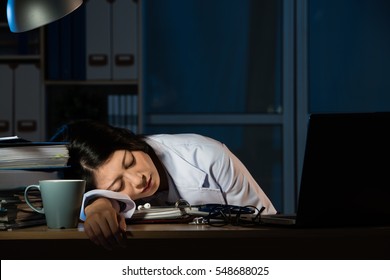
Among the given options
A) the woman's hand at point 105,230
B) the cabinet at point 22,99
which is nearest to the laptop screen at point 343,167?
the woman's hand at point 105,230

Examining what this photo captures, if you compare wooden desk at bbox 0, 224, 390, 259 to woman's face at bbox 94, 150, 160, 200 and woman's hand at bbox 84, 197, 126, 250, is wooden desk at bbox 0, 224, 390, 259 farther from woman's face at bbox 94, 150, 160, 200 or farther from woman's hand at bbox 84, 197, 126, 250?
woman's face at bbox 94, 150, 160, 200

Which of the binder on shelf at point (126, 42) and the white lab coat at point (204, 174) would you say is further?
the binder on shelf at point (126, 42)

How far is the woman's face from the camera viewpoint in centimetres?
135

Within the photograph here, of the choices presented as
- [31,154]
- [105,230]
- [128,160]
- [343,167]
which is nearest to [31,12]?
[31,154]

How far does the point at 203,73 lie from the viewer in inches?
157

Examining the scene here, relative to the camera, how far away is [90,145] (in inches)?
55.9

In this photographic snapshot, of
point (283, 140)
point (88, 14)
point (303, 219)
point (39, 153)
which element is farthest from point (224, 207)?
point (283, 140)

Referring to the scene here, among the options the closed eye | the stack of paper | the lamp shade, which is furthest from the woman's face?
the lamp shade

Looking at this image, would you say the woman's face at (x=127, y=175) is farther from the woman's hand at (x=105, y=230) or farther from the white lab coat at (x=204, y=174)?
the woman's hand at (x=105, y=230)

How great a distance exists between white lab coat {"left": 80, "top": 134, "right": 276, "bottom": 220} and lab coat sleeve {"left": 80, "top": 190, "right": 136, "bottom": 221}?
480 millimetres

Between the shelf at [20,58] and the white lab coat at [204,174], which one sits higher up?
the shelf at [20,58]

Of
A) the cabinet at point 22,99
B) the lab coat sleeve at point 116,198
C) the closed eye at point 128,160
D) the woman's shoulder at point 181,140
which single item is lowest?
the lab coat sleeve at point 116,198

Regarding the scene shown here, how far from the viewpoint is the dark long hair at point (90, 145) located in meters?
1.39

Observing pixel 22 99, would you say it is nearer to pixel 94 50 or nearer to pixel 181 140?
pixel 94 50
